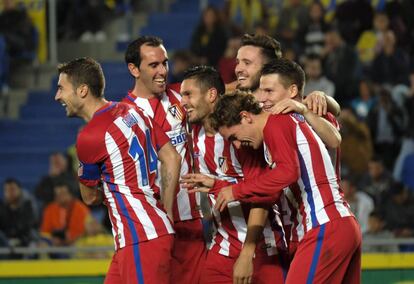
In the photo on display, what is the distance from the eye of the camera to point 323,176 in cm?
673

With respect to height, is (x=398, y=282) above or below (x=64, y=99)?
below

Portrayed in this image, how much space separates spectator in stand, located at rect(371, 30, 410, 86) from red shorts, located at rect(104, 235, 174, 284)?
645 centimetres

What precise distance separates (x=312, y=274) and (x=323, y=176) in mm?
550

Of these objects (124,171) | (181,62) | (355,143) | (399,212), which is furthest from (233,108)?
(181,62)

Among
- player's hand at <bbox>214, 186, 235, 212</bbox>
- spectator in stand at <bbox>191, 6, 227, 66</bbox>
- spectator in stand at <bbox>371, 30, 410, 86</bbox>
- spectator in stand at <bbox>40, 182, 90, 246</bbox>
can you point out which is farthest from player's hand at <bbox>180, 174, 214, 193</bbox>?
spectator in stand at <bbox>191, 6, 227, 66</bbox>

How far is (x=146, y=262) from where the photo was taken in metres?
6.78

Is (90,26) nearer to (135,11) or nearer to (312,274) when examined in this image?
(135,11)

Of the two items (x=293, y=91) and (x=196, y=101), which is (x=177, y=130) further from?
(x=293, y=91)

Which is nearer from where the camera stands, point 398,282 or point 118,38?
point 398,282

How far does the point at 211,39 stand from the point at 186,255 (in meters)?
6.45

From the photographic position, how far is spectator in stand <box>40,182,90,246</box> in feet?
38.0

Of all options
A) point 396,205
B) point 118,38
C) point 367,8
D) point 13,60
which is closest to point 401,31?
point 367,8

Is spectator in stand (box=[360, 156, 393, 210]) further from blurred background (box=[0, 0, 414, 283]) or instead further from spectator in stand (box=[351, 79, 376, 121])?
spectator in stand (box=[351, 79, 376, 121])

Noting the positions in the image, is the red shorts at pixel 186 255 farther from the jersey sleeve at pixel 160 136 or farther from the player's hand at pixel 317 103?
the player's hand at pixel 317 103
